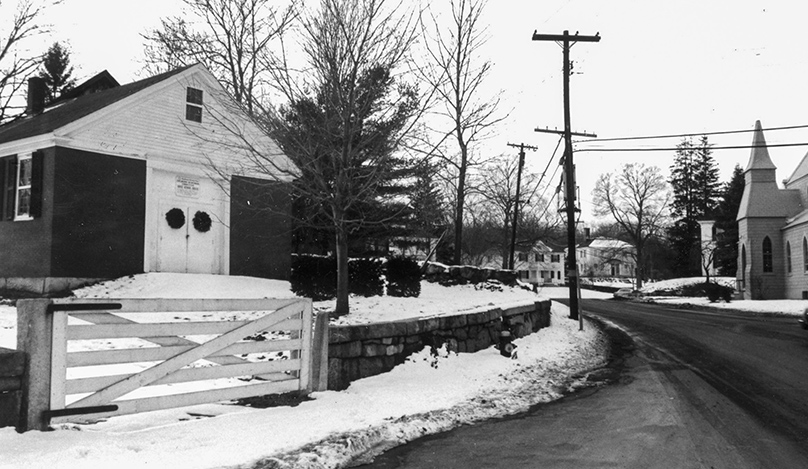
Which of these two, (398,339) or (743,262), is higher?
(743,262)

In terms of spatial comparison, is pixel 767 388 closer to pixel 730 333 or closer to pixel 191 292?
pixel 730 333

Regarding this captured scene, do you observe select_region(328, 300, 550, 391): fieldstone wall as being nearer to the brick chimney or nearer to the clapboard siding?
the clapboard siding

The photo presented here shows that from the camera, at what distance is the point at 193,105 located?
650 inches

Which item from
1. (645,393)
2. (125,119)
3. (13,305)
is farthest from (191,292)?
(645,393)

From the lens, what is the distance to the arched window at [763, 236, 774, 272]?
1359 inches

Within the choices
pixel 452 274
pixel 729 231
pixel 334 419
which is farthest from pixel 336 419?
pixel 729 231

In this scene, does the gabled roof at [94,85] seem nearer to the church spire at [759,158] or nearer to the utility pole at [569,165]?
the utility pole at [569,165]

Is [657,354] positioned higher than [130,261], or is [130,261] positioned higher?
[130,261]

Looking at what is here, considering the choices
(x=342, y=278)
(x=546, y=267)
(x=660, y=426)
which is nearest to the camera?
(x=660, y=426)

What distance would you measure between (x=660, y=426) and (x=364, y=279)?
8.98m

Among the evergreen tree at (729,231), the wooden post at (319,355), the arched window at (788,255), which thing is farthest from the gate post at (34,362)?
the evergreen tree at (729,231)

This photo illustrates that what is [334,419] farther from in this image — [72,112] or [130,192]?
[72,112]

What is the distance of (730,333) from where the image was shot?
16.4 metres

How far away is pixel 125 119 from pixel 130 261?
3549 millimetres
